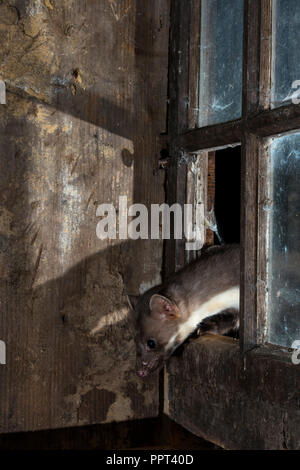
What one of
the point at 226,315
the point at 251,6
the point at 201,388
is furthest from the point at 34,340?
the point at 251,6

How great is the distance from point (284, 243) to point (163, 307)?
0.75 metres

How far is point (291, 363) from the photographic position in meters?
1.75

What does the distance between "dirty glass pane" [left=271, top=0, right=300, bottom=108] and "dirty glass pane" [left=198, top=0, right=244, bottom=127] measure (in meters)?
0.22

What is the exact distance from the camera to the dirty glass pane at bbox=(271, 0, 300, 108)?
181 cm

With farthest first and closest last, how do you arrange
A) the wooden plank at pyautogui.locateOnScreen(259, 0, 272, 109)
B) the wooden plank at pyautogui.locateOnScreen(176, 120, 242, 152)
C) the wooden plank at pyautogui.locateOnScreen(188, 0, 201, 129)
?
the wooden plank at pyautogui.locateOnScreen(188, 0, 201, 129) → the wooden plank at pyautogui.locateOnScreen(176, 120, 242, 152) → the wooden plank at pyautogui.locateOnScreen(259, 0, 272, 109)

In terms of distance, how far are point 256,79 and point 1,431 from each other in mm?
1573

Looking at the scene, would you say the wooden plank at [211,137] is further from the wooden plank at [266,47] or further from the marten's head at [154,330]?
the marten's head at [154,330]

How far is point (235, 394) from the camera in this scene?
6.68 feet

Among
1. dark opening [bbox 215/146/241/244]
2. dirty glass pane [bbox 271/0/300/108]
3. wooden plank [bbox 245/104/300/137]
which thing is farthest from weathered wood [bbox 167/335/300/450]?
dark opening [bbox 215/146/241/244]

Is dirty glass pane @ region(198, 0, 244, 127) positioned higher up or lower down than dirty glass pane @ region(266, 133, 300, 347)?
higher up

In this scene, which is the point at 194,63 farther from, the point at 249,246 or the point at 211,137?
the point at 249,246

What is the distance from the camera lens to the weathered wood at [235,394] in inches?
70.7

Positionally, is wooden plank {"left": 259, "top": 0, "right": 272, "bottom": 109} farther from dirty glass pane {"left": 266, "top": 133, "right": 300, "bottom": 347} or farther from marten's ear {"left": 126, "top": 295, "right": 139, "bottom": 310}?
marten's ear {"left": 126, "top": 295, "right": 139, "bottom": 310}

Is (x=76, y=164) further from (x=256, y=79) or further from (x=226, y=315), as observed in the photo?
(x=226, y=315)
